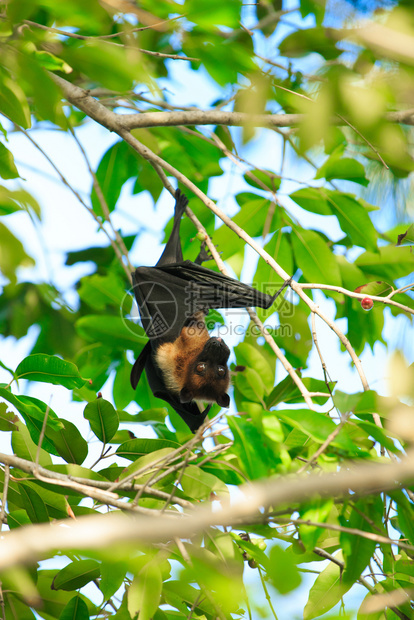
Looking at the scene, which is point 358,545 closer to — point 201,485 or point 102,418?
point 201,485

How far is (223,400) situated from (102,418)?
2.81 metres

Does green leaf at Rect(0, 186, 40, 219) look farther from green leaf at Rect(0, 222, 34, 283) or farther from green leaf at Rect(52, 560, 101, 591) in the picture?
green leaf at Rect(52, 560, 101, 591)

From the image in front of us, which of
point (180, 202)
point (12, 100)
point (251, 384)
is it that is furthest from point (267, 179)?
point (12, 100)

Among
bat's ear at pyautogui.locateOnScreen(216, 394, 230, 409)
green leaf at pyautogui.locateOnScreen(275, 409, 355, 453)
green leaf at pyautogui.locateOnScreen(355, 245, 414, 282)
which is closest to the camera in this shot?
green leaf at pyautogui.locateOnScreen(275, 409, 355, 453)

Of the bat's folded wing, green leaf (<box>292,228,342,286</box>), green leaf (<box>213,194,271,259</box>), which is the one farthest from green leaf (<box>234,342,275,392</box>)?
green leaf (<box>213,194,271,259</box>)

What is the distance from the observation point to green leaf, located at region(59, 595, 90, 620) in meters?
3.33

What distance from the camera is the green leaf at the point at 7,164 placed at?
355 cm

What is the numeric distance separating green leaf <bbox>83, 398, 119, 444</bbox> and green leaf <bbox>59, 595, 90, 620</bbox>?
106cm

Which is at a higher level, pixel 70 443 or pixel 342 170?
pixel 342 170

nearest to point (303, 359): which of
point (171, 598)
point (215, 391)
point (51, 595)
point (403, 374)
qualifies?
point (215, 391)

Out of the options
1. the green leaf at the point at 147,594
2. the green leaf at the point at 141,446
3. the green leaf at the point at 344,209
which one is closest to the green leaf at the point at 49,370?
the green leaf at the point at 141,446

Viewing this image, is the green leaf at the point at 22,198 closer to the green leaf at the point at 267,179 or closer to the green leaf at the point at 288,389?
the green leaf at the point at 288,389

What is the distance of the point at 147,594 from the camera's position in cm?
270

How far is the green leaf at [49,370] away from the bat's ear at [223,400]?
9.25 feet
